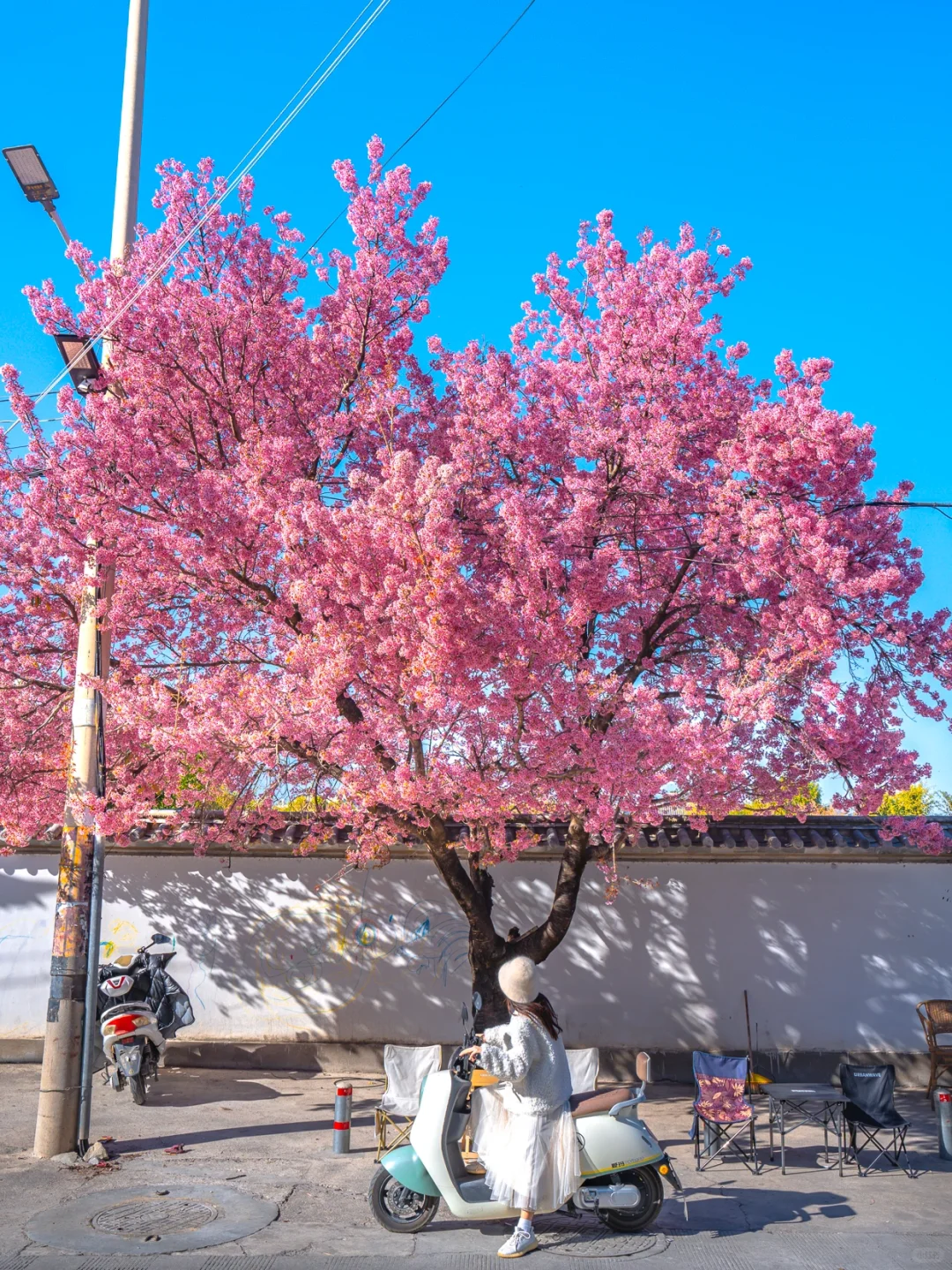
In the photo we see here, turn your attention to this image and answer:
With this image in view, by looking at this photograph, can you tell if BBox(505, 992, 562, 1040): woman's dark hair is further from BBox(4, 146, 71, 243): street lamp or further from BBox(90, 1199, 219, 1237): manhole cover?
BBox(4, 146, 71, 243): street lamp

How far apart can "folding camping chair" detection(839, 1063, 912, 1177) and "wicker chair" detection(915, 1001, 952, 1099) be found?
3.55 meters

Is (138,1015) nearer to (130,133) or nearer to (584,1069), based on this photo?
(584,1069)

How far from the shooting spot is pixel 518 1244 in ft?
20.6

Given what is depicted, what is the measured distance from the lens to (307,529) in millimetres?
8719

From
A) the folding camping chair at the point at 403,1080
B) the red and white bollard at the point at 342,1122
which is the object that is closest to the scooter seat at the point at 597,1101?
the folding camping chair at the point at 403,1080

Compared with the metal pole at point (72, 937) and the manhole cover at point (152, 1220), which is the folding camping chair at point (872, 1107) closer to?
the manhole cover at point (152, 1220)

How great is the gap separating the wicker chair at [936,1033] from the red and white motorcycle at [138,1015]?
8688 mm

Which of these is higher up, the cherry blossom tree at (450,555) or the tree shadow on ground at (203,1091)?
Answer: the cherry blossom tree at (450,555)

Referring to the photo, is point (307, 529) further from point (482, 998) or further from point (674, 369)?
point (482, 998)

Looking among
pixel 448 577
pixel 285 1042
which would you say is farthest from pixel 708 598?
pixel 285 1042

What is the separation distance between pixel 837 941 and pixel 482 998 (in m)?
5.29

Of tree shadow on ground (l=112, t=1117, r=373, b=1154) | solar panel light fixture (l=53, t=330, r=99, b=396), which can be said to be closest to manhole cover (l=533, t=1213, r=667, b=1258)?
tree shadow on ground (l=112, t=1117, r=373, b=1154)

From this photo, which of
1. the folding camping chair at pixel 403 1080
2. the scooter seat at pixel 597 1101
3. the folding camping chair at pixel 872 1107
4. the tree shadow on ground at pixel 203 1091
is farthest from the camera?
the tree shadow on ground at pixel 203 1091

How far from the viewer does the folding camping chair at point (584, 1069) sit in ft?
26.3
